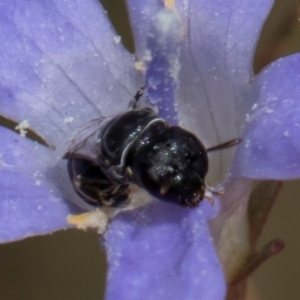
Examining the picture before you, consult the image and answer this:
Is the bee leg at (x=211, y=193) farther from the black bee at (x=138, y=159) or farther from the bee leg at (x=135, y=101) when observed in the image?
the bee leg at (x=135, y=101)

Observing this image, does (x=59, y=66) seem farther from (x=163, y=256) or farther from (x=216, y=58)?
(x=163, y=256)

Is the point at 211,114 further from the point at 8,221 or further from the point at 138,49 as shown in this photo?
the point at 8,221

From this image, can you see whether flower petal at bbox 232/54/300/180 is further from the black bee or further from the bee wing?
the bee wing

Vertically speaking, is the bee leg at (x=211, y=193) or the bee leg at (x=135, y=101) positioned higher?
the bee leg at (x=135, y=101)

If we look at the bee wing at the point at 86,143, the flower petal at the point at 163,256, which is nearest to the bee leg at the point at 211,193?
the flower petal at the point at 163,256

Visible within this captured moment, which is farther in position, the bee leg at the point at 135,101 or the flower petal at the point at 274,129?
the bee leg at the point at 135,101

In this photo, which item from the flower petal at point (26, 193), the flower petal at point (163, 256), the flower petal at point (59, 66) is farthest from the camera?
the flower petal at point (59, 66)

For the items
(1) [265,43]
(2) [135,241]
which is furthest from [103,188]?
(1) [265,43]
